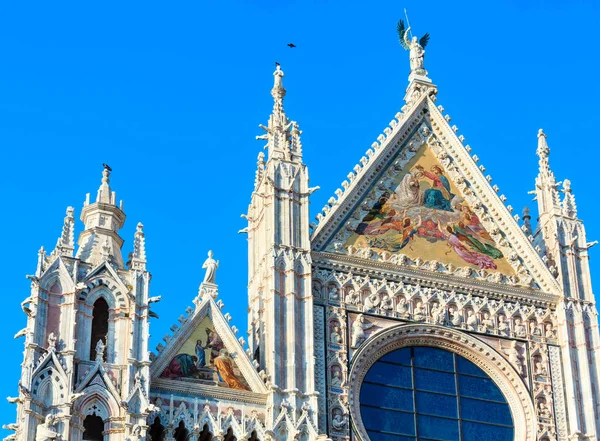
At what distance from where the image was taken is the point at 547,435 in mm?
27781

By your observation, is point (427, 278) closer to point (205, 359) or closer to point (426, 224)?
point (426, 224)

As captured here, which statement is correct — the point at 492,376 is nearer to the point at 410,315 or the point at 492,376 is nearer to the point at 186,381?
the point at 410,315

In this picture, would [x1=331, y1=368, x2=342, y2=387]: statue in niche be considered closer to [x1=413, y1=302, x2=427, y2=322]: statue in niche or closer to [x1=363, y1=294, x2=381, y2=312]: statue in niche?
[x1=363, y1=294, x2=381, y2=312]: statue in niche

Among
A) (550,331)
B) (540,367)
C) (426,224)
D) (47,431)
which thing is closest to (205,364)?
(47,431)

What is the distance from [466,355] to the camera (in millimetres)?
28453

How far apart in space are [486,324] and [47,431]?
332 inches

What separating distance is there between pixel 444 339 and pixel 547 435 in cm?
237

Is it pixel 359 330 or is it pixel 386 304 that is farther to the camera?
pixel 386 304

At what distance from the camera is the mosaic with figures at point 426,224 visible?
95.9 ft

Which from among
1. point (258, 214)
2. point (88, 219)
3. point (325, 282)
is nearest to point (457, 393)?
point (325, 282)

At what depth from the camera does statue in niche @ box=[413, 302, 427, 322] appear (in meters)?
28.3

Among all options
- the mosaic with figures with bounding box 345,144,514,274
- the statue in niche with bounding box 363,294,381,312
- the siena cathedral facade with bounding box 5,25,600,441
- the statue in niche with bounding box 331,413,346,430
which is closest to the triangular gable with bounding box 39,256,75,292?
the siena cathedral facade with bounding box 5,25,600,441

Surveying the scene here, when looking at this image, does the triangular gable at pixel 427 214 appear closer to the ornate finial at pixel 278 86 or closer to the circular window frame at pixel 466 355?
the circular window frame at pixel 466 355

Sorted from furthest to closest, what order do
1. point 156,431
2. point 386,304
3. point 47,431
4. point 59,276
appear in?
1. point 386,304
2. point 59,276
3. point 156,431
4. point 47,431
